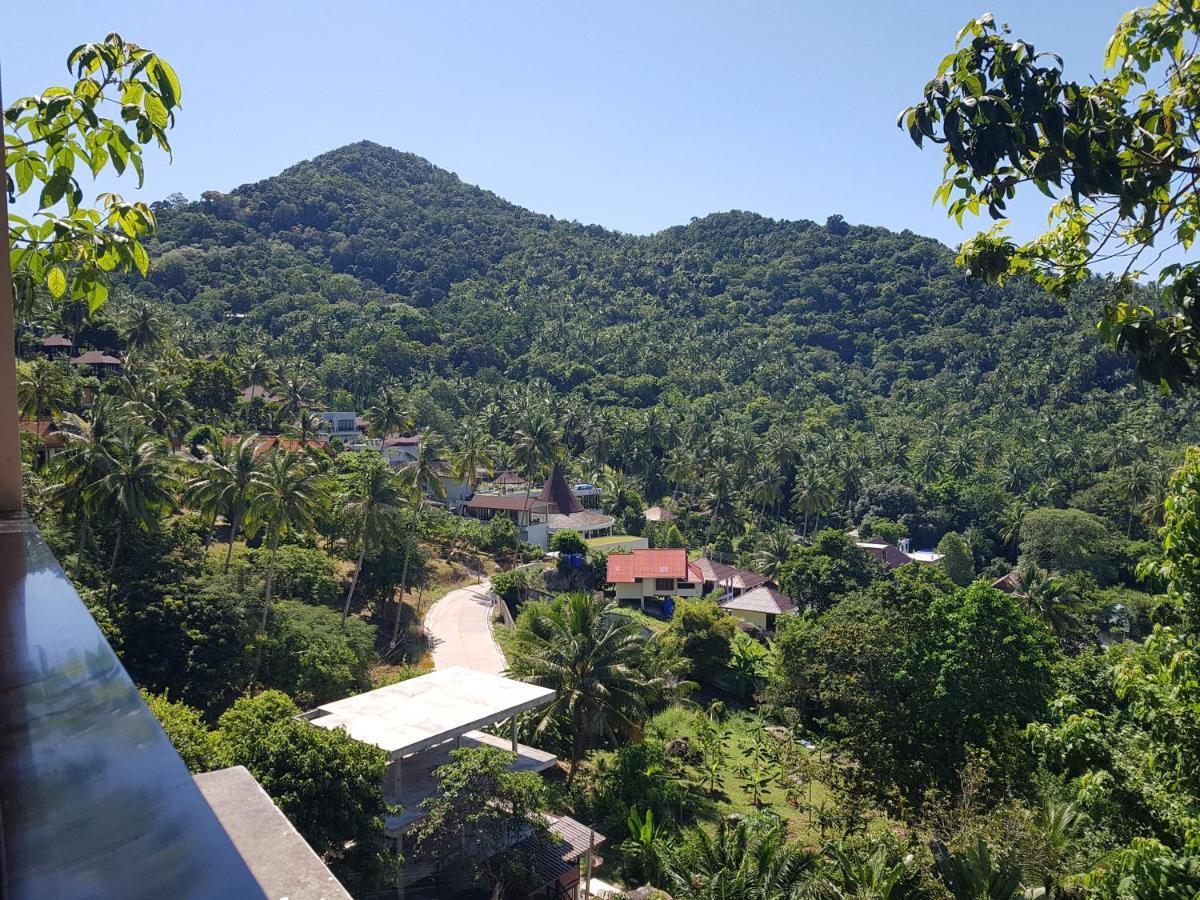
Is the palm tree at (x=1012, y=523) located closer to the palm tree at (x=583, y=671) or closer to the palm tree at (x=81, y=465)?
the palm tree at (x=583, y=671)

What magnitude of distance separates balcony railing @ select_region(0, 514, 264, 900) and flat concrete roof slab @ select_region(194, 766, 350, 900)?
254mm

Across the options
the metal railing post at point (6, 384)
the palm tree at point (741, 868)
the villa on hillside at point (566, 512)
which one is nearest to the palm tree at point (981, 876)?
the palm tree at point (741, 868)

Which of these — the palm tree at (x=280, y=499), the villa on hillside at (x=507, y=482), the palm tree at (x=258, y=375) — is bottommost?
the villa on hillside at (x=507, y=482)

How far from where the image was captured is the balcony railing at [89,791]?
1.27 metres

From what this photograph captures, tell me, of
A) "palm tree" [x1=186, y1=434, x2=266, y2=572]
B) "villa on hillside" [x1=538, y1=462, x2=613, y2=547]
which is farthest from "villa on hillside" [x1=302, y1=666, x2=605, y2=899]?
"villa on hillside" [x1=538, y1=462, x2=613, y2=547]

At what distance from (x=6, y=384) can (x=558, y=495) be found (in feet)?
179

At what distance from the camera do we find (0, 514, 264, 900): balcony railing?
127 cm

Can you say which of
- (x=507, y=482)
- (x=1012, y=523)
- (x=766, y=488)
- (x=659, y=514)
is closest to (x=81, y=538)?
(x=507, y=482)

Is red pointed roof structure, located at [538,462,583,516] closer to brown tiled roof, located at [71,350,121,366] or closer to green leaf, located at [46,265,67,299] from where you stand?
brown tiled roof, located at [71,350,121,366]

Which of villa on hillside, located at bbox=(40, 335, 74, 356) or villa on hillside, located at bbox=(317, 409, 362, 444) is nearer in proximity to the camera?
villa on hillside, located at bbox=(40, 335, 74, 356)

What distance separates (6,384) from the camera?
99.3 inches

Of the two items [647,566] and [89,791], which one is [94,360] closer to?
[647,566]

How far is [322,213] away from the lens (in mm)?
171250

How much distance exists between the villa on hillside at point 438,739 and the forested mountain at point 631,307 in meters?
66.4
